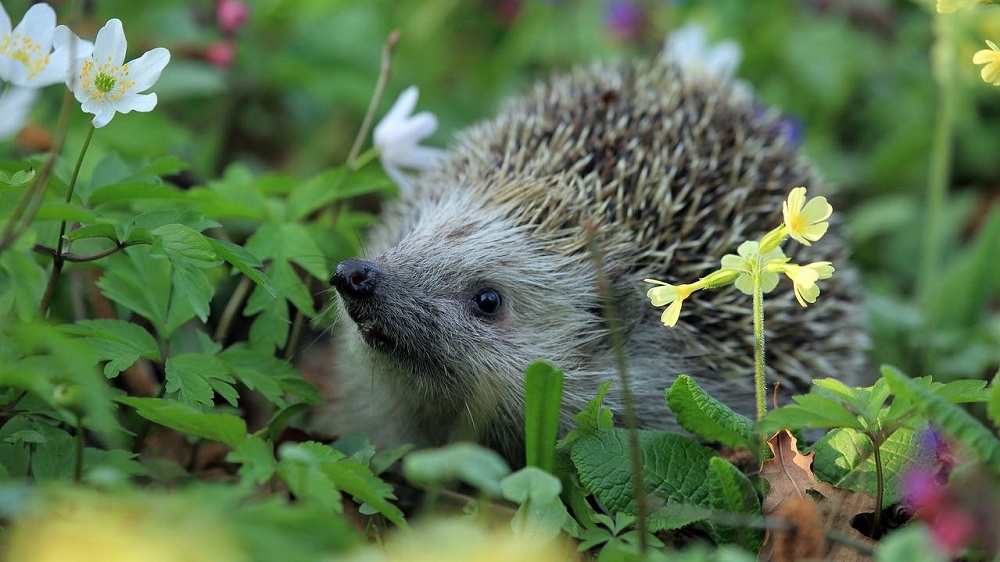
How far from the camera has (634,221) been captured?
2.56m

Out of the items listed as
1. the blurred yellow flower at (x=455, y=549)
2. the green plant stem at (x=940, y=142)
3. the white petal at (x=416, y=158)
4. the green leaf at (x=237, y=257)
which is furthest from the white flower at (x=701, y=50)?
the blurred yellow flower at (x=455, y=549)

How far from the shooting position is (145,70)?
1.91m

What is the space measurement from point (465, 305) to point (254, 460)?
2.92 ft

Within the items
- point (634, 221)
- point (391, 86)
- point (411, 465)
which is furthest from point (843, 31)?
point (411, 465)

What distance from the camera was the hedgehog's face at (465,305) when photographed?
227cm

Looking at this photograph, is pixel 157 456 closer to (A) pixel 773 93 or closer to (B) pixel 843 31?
(A) pixel 773 93

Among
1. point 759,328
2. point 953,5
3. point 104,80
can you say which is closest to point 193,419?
point 104,80

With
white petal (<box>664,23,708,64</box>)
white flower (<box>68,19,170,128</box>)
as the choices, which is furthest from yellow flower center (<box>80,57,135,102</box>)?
white petal (<box>664,23,708,64</box>)

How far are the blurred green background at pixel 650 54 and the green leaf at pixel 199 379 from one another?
1.27 metres

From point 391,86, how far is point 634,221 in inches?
74.3

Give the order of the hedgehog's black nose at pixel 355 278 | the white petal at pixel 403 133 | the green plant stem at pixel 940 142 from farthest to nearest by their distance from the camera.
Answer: the green plant stem at pixel 940 142 < the white petal at pixel 403 133 < the hedgehog's black nose at pixel 355 278

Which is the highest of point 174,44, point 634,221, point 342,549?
point 174,44

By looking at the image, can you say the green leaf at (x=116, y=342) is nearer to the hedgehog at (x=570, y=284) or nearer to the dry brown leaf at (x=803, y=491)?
the hedgehog at (x=570, y=284)

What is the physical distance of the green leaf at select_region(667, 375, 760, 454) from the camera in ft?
6.07
